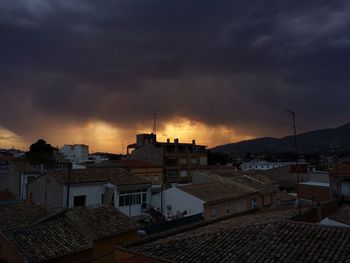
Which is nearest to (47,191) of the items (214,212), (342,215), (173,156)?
(214,212)

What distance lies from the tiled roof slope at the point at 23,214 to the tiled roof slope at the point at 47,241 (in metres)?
3.03

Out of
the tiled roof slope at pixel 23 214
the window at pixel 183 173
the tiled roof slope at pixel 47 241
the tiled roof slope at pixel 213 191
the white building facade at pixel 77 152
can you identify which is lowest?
the tiled roof slope at pixel 47 241

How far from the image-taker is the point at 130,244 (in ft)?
50.3

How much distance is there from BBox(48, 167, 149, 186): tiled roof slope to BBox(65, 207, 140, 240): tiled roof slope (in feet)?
24.6

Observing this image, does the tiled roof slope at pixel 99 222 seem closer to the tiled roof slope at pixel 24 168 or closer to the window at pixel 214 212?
the window at pixel 214 212

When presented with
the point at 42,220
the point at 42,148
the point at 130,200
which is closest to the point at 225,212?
the point at 130,200

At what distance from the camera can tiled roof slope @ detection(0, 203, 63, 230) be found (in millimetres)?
23688

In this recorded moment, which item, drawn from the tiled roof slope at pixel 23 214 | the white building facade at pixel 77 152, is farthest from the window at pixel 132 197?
the white building facade at pixel 77 152

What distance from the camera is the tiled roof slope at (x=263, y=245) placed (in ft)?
38.3

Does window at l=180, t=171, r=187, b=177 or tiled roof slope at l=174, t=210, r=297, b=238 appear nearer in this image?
tiled roof slope at l=174, t=210, r=297, b=238

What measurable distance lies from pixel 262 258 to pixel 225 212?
910 inches

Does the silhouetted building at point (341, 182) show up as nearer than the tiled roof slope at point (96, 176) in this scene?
No

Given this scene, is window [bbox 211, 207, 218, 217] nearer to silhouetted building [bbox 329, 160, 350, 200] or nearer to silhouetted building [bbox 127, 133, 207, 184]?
silhouetted building [bbox 329, 160, 350, 200]

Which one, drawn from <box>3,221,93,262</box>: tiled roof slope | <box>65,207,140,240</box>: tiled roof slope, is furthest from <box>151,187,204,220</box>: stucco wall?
<box>3,221,93,262</box>: tiled roof slope
